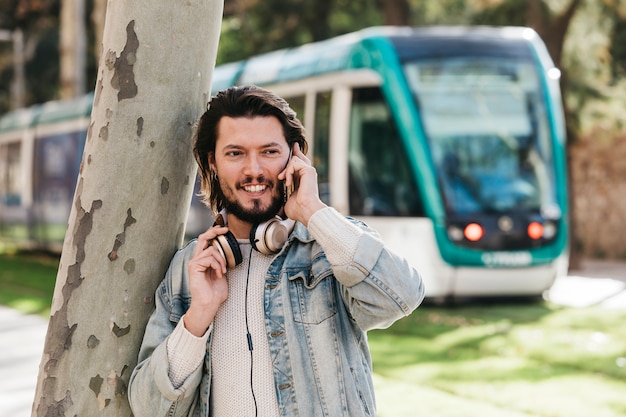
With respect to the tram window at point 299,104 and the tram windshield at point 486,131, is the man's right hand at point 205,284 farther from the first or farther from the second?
the tram window at point 299,104

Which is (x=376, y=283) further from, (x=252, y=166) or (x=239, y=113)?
(x=239, y=113)

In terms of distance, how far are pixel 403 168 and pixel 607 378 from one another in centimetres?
434

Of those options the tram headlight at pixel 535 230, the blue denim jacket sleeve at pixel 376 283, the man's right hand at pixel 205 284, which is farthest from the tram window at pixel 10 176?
the blue denim jacket sleeve at pixel 376 283

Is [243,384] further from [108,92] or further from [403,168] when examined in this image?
[403,168]

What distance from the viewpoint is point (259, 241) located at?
2646 mm

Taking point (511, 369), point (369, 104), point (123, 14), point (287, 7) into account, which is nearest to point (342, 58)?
point (369, 104)

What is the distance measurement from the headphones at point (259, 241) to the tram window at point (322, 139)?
9139mm

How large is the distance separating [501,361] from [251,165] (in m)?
5.74

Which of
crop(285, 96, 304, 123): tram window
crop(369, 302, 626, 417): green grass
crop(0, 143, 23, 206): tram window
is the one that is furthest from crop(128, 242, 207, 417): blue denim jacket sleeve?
crop(0, 143, 23, 206): tram window

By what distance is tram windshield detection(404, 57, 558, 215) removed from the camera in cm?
1111

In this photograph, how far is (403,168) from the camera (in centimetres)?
1109

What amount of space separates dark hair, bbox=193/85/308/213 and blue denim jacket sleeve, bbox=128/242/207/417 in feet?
0.93

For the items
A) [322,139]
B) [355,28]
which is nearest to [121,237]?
[322,139]

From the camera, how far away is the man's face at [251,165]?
2.73m
